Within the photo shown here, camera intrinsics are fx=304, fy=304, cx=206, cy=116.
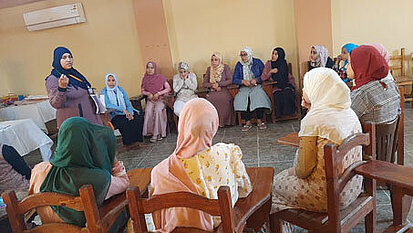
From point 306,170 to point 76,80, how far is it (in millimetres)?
2595

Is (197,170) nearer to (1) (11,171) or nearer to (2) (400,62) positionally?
(1) (11,171)

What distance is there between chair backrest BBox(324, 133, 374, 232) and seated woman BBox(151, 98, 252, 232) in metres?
0.36

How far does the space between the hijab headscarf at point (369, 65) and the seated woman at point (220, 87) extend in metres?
2.56

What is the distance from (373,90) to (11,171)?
257 cm

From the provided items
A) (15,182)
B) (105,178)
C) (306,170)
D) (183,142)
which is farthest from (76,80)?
(306,170)

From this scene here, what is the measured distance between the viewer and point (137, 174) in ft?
5.87

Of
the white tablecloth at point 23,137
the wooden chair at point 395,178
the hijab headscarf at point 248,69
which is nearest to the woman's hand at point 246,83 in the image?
the hijab headscarf at point 248,69

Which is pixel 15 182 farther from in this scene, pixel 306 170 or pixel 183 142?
pixel 306 170

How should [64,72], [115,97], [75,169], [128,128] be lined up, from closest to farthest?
[75,169], [64,72], [128,128], [115,97]

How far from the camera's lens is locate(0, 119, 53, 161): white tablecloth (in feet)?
10.2

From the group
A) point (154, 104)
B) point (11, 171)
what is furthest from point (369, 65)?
point (154, 104)

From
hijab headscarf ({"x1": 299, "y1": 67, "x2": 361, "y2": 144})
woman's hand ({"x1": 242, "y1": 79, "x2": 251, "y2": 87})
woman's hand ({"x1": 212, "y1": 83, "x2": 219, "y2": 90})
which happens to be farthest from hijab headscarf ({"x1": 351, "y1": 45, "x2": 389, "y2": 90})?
woman's hand ({"x1": 212, "y1": 83, "x2": 219, "y2": 90})

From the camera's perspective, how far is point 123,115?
4289 mm

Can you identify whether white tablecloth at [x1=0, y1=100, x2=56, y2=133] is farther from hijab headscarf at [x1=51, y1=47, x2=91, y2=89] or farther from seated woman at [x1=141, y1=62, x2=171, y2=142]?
hijab headscarf at [x1=51, y1=47, x2=91, y2=89]
